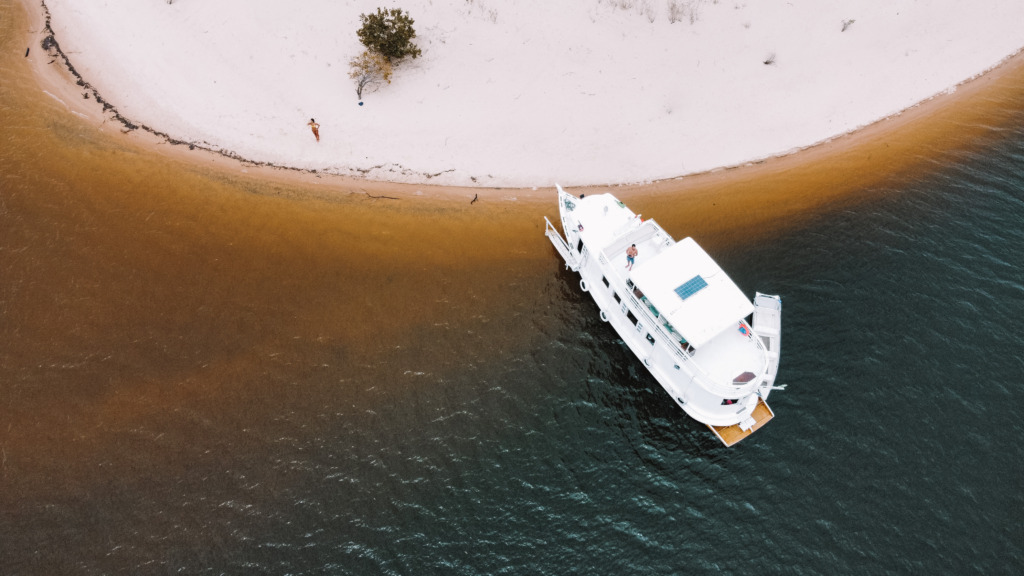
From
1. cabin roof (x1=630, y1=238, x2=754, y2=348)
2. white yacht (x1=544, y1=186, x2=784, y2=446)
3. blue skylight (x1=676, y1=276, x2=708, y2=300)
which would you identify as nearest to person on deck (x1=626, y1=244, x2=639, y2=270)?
white yacht (x1=544, y1=186, x2=784, y2=446)

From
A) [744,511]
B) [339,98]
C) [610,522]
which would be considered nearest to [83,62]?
[339,98]

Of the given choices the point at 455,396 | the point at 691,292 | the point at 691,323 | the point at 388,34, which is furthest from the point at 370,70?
the point at 691,323

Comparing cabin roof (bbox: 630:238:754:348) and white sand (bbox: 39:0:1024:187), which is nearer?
cabin roof (bbox: 630:238:754:348)

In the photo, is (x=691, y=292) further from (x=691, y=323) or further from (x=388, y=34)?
(x=388, y=34)

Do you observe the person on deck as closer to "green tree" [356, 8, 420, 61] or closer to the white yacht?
the white yacht

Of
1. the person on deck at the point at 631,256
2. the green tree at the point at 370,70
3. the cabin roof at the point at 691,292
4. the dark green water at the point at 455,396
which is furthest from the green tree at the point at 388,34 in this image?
the cabin roof at the point at 691,292

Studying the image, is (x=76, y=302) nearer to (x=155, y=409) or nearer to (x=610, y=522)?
(x=155, y=409)
